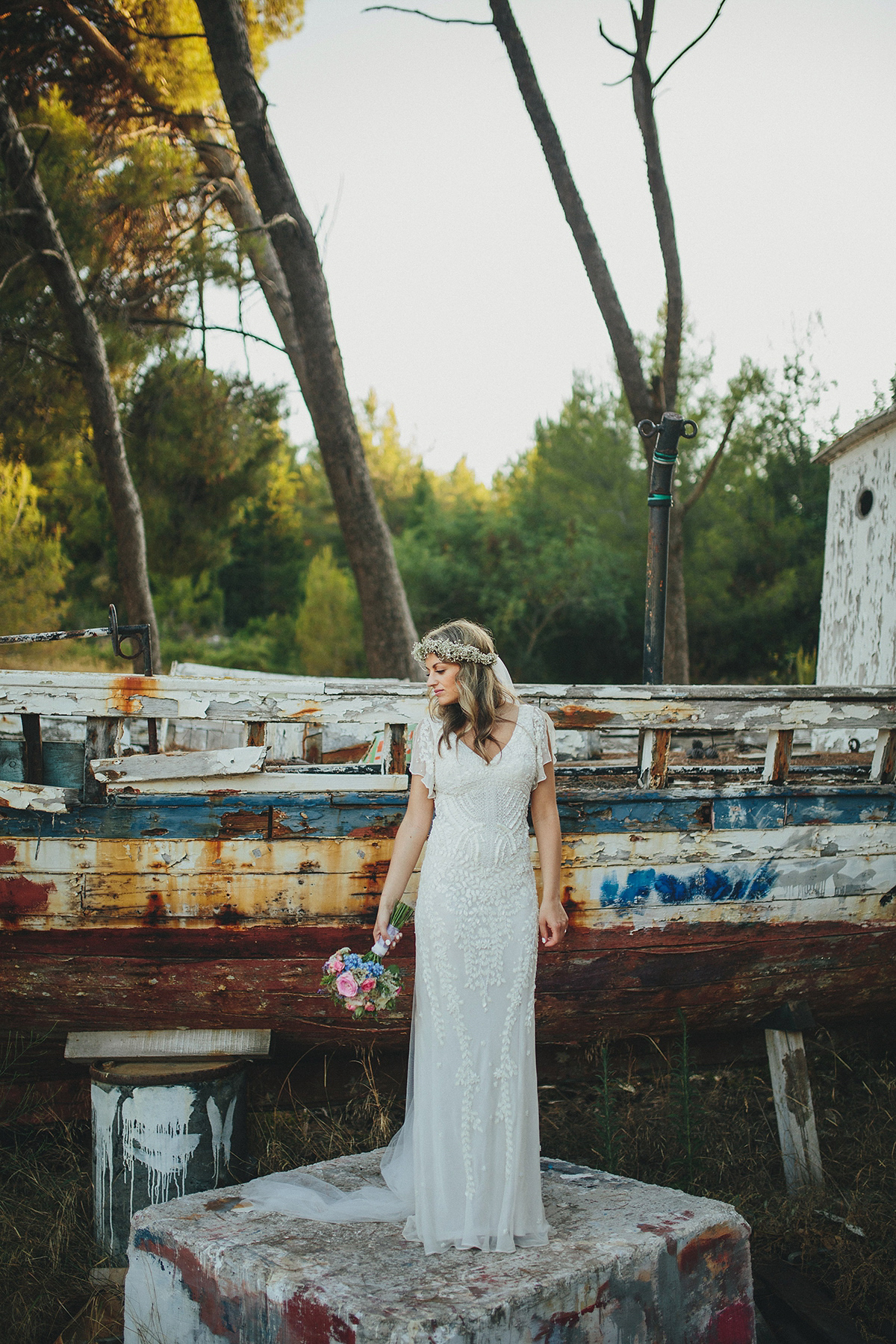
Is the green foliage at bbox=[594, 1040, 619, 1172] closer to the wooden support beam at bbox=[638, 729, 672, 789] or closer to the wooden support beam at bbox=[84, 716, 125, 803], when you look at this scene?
the wooden support beam at bbox=[638, 729, 672, 789]

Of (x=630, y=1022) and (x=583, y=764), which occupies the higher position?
(x=583, y=764)

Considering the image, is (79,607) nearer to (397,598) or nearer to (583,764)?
(397,598)

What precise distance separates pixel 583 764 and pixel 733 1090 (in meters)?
1.90

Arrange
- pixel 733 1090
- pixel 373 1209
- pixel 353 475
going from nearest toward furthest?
pixel 373 1209 < pixel 733 1090 < pixel 353 475

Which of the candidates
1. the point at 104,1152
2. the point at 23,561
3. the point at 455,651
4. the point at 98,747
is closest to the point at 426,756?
the point at 455,651

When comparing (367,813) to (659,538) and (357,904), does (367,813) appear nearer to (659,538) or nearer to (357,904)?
(357,904)

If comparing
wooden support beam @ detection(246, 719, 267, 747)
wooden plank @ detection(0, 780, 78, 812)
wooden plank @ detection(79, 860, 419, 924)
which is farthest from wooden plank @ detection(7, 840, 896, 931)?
wooden support beam @ detection(246, 719, 267, 747)

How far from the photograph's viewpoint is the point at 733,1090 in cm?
500

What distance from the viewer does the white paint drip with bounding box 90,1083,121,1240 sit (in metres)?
3.53

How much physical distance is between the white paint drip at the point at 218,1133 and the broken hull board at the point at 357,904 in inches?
13.3

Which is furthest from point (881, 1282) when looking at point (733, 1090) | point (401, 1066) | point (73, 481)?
point (73, 481)

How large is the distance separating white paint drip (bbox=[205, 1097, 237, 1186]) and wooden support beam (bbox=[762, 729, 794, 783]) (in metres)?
2.46

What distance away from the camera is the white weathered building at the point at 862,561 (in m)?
5.67

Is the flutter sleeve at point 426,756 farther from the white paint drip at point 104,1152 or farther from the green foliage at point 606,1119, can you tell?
the white paint drip at point 104,1152
